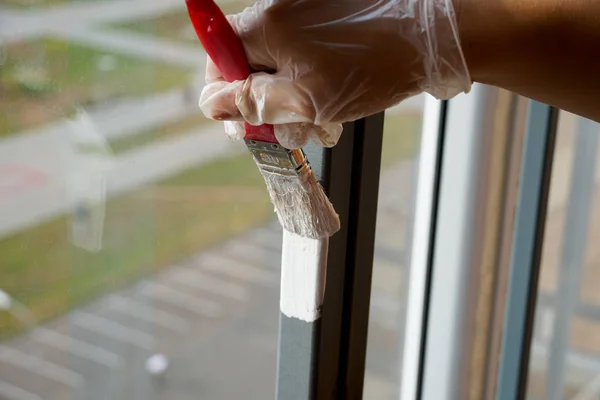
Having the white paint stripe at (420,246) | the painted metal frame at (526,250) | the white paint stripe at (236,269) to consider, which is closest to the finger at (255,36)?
the white paint stripe at (236,269)

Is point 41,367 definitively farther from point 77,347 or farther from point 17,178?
point 17,178

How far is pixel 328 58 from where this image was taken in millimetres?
531

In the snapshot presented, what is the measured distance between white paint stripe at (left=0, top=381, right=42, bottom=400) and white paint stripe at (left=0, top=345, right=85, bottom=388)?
21mm

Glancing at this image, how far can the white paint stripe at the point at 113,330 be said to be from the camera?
2.67 feet

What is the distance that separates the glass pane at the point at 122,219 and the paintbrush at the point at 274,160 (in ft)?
0.71

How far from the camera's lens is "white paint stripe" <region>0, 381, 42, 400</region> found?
2.37ft

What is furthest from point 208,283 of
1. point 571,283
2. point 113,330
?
point 571,283

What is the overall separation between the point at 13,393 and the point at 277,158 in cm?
38

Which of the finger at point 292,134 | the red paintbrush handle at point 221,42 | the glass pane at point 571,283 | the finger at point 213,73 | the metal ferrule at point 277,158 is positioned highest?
the red paintbrush handle at point 221,42

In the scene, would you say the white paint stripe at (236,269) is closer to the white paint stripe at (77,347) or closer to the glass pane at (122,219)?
the glass pane at (122,219)

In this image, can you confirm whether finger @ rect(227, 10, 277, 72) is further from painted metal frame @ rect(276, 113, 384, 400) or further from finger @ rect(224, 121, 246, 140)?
painted metal frame @ rect(276, 113, 384, 400)

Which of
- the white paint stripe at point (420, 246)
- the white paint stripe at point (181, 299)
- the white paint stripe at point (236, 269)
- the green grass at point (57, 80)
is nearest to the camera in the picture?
the green grass at point (57, 80)

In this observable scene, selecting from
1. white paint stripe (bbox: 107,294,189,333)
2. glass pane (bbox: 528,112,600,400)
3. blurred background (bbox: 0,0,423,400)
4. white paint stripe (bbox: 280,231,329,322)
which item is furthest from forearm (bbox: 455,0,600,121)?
glass pane (bbox: 528,112,600,400)

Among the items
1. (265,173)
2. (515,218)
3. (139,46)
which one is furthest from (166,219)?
(515,218)
